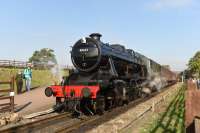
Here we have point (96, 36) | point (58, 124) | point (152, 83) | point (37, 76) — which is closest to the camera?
point (58, 124)

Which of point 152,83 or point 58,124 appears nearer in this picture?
point 58,124

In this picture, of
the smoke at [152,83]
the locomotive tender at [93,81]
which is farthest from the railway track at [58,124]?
the smoke at [152,83]

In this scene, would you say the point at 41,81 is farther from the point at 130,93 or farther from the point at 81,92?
the point at 81,92

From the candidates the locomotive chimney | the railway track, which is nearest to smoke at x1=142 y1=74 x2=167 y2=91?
the locomotive chimney

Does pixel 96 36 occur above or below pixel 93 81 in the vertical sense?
above

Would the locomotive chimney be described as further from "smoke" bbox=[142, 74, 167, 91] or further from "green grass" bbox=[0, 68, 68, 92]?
"green grass" bbox=[0, 68, 68, 92]

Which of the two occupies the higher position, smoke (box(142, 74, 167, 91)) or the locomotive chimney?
the locomotive chimney

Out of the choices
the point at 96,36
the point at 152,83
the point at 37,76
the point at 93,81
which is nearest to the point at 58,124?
the point at 93,81

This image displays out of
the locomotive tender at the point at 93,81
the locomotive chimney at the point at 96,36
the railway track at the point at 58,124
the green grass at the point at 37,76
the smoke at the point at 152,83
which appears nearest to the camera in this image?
the railway track at the point at 58,124

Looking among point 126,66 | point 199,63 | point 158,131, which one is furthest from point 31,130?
point 199,63

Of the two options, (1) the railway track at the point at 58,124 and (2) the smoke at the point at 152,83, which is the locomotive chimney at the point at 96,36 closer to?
(1) the railway track at the point at 58,124

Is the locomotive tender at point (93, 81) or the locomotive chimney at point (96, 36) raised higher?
the locomotive chimney at point (96, 36)

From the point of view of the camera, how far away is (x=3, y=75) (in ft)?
126

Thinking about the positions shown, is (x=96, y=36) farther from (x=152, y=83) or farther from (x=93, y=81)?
(x=152, y=83)
